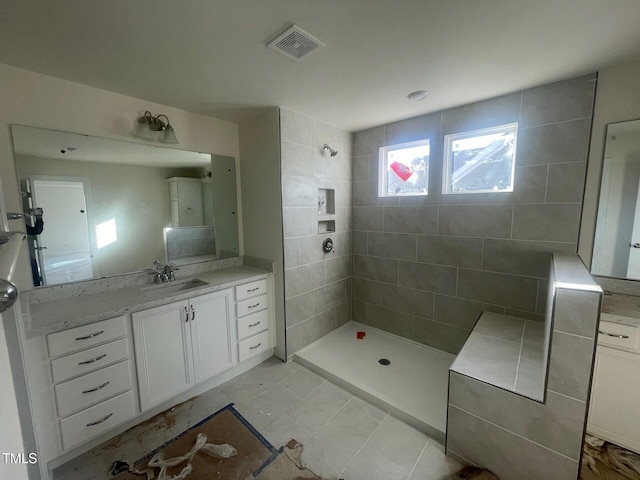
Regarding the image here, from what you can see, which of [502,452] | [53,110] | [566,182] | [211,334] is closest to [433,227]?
[566,182]

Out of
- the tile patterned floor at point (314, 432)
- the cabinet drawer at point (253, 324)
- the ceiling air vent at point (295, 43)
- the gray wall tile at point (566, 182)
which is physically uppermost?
the ceiling air vent at point (295, 43)

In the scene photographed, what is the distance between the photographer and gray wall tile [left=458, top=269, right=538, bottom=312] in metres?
2.21

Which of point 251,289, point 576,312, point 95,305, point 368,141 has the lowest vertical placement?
point 251,289

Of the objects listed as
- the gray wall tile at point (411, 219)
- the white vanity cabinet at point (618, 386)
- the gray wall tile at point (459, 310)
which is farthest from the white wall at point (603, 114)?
the gray wall tile at point (411, 219)

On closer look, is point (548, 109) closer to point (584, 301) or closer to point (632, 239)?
point (632, 239)

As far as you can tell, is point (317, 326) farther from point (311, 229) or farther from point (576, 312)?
point (576, 312)

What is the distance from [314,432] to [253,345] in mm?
991

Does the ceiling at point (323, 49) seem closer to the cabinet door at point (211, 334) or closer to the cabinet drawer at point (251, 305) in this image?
the cabinet door at point (211, 334)

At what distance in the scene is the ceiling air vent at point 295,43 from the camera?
137 cm

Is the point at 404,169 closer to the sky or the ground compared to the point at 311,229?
closer to the sky

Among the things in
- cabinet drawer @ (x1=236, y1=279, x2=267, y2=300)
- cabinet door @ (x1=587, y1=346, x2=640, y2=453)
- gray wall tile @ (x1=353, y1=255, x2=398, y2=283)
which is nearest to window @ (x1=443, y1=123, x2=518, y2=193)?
gray wall tile @ (x1=353, y1=255, x2=398, y2=283)

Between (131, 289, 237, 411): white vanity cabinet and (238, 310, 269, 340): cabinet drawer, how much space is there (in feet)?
0.34

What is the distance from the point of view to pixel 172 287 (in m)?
2.35

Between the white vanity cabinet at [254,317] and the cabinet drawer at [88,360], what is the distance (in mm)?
895
